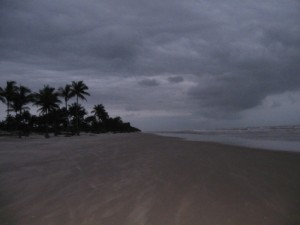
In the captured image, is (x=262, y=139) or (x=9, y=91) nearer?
(x=262, y=139)

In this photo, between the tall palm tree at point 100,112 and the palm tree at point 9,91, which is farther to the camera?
the tall palm tree at point 100,112

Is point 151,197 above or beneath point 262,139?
beneath

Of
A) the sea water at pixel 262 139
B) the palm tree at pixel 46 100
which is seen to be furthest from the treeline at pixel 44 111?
the sea water at pixel 262 139

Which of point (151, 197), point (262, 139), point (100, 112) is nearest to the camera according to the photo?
point (151, 197)

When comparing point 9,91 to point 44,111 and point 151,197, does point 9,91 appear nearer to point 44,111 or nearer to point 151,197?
point 44,111

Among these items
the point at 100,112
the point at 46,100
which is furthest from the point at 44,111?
the point at 100,112

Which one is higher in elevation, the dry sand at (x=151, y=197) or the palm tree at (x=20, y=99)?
the palm tree at (x=20, y=99)

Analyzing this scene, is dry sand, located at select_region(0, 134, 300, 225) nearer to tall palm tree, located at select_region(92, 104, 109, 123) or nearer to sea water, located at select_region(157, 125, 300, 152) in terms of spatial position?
sea water, located at select_region(157, 125, 300, 152)

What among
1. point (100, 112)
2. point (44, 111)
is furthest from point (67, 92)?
point (100, 112)

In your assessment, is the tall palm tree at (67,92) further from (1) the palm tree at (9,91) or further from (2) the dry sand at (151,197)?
(2) the dry sand at (151,197)

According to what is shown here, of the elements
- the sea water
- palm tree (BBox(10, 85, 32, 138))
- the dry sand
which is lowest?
the dry sand

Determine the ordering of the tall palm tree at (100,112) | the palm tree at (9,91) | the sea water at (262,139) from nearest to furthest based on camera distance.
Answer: the sea water at (262,139) → the palm tree at (9,91) → the tall palm tree at (100,112)

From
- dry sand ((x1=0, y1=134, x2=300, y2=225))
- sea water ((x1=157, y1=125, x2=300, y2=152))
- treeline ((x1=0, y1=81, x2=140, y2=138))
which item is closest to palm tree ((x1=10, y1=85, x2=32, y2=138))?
treeline ((x1=0, y1=81, x2=140, y2=138))

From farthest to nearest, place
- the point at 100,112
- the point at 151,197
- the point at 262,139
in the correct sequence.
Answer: the point at 100,112 → the point at 262,139 → the point at 151,197
